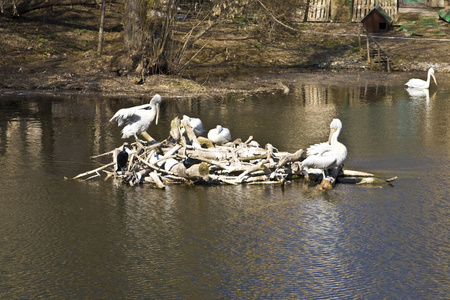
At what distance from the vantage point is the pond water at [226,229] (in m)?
7.31

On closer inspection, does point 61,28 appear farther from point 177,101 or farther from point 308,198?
point 308,198

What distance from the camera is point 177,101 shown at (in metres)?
19.9

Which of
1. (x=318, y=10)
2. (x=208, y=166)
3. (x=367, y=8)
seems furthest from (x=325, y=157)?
(x=367, y=8)

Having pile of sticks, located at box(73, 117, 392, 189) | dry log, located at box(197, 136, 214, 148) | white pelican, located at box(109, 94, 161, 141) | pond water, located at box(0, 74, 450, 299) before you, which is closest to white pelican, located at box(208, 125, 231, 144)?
dry log, located at box(197, 136, 214, 148)

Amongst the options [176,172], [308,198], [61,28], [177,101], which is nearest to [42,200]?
[176,172]

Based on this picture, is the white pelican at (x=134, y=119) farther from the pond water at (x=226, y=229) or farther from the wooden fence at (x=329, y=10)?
the wooden fence at (x=329, y=10)

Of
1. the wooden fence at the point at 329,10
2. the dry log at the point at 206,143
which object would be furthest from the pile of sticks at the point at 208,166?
the wooden fence at the point at 329,10

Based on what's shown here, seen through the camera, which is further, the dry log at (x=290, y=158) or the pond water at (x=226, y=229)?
the dry log at (x=290, y=158)

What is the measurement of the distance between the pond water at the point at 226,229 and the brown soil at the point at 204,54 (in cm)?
678

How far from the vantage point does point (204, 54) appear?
2822 cm

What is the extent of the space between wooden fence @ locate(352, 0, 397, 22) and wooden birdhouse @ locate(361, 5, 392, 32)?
210cm

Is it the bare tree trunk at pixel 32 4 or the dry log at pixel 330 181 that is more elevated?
the bare tree trunk at pixel 32 4

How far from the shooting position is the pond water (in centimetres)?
731

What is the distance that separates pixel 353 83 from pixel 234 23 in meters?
10.4
